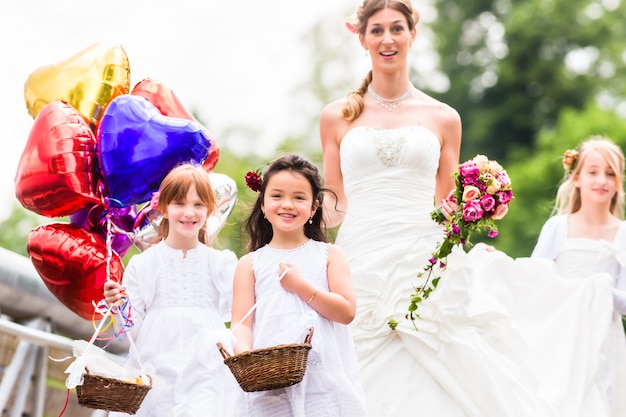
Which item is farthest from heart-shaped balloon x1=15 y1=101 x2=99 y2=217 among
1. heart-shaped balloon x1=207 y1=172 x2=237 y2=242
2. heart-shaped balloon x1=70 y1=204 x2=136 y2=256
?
heart-shaped balloon x1=207 y1=172 x2=237 y2=242

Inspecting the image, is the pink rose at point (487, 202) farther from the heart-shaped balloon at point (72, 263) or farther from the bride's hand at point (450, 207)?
the heart-shaped balloon at point (72, 263)

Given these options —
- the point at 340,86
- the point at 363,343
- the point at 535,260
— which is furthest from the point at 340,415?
the point at 340,86

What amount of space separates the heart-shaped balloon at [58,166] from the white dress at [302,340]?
4.50ft

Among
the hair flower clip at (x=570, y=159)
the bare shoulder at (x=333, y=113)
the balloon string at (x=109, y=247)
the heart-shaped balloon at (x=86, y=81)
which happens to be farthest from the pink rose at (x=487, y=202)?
the hair flower clip at (x=570, y=159)

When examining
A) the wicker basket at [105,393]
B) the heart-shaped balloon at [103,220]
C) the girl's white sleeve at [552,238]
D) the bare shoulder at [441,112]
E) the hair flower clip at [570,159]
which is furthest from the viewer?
the hair flower clip at [570,159]

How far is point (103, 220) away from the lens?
21.1 ft

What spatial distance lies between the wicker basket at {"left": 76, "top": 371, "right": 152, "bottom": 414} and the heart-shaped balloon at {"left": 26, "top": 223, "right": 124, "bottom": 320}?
3.98 ft

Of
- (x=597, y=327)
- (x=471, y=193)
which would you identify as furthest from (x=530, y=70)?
(x=471, y=193)

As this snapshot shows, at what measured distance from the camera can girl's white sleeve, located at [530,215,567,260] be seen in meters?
8.20

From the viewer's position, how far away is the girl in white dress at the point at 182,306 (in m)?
5.71

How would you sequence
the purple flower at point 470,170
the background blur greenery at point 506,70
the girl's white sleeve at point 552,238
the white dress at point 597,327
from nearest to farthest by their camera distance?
the purple flower at point 470,170 < the white dress at point 597,327 < the girl's white sleeve at point 552,238 < the background blur greenery at point 506,70

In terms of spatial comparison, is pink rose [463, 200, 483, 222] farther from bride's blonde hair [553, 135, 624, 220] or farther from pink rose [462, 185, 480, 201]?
bride's blonde hair [553, 135, 624, 220]

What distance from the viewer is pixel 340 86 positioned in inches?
1298

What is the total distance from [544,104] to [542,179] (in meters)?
6.10
